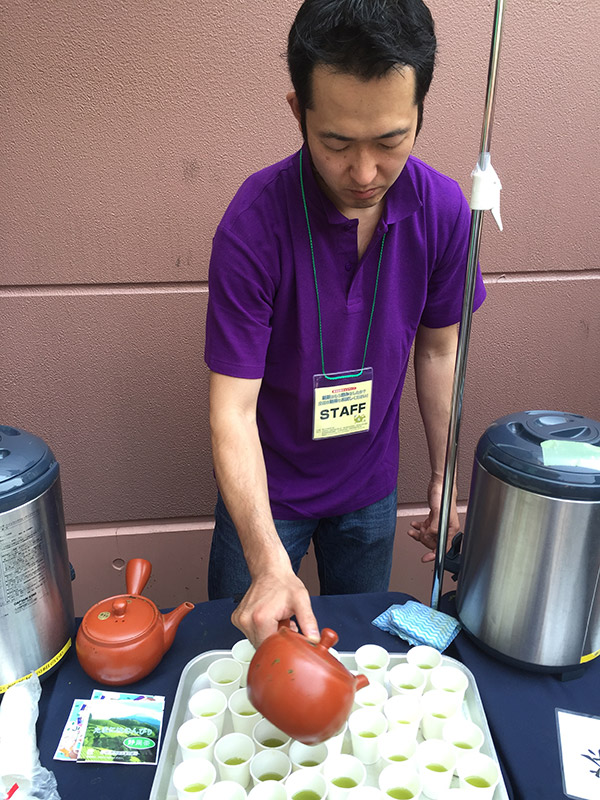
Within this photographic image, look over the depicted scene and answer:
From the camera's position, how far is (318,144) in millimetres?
946

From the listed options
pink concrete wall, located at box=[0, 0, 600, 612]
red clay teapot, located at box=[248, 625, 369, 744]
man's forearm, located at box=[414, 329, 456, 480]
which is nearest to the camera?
red clay teapot, located at box=[248, 625, 369, 744]

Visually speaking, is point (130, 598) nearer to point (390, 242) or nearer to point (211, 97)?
point (390, 242)

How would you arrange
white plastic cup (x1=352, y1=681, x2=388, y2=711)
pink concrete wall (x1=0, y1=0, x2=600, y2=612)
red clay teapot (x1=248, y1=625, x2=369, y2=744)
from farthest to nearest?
pink concrete wall (x1=0, y1=0, x2=600, y2=612) → white plastic cup (x1=352, y1=681, x2=388, y2=711) → red clay teapot (x1=248, y1=625, x2=369, y2=744)

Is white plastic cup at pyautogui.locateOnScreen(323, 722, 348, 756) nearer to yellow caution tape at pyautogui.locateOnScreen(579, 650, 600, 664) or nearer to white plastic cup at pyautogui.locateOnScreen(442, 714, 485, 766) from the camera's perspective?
white plastic cup at pyautogui.locateOnScreen(442, 714, 485, 766)

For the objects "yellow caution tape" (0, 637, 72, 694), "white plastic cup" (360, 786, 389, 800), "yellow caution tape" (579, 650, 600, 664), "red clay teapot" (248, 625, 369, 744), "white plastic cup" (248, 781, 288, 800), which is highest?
"red clay teapot" (248, 625, 369, 744)

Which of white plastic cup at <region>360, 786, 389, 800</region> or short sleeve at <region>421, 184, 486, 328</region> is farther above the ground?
short sleeve at <region>421, 184, 486, 328</region>

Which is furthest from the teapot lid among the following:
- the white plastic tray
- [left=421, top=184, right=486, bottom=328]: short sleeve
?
[left=421, top=184, right=486, bottom=328]: short sleeve

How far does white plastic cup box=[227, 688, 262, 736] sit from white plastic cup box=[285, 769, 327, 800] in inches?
4.4

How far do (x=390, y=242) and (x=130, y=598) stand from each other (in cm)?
77

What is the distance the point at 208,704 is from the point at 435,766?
1.05 feet

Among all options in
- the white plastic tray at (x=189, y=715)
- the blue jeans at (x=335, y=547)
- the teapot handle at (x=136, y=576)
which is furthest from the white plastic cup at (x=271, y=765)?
the blue jeans at (x=335, y=547)

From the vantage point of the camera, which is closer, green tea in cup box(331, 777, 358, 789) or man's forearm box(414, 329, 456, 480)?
green tea in cup box(331, 777, 358, 789)

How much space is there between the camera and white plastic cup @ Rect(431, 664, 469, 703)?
94cm

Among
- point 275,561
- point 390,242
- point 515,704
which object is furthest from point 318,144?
point 515,704
